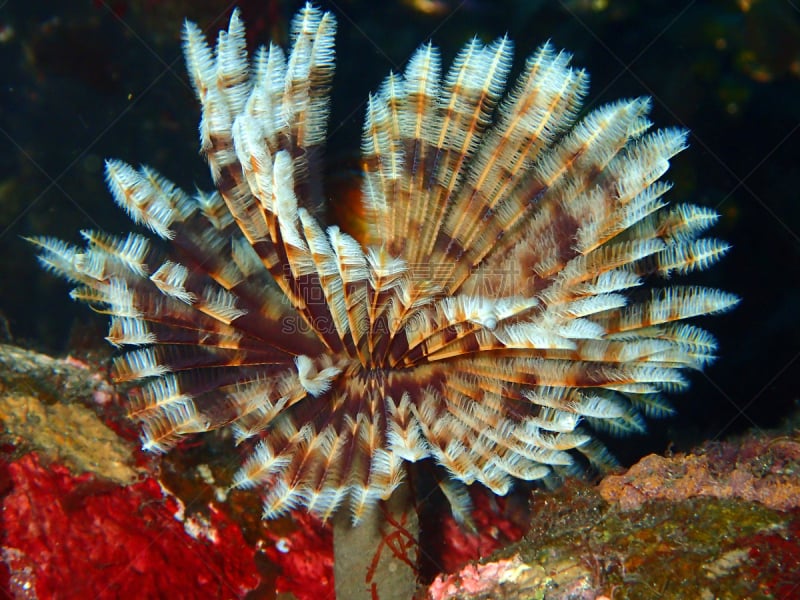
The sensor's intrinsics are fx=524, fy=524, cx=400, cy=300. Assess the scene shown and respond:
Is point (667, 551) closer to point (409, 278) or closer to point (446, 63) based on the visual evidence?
point (409, 278)

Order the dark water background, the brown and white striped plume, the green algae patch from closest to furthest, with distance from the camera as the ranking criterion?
1. the green algae patch
2. the brown and white striped plume
3. the dark water background

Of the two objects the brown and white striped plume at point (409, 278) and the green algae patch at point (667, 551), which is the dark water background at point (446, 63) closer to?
the brown and white striped plume at point (409, 278)

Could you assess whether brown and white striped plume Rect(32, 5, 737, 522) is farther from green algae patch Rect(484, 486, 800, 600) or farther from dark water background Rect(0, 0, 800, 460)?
dark water background Rect(0, 0, 800, 460)

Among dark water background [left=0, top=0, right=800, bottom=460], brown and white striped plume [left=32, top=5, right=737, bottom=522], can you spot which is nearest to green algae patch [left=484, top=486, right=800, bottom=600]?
brown and white striped plume [left=32, top=5, right=737, bottom=522]

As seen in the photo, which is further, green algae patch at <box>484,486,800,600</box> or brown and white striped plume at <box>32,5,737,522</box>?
brown and white striped plume at <box>32,5,737,522</box>

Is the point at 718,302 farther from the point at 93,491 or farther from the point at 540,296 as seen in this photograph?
the point at 93,491

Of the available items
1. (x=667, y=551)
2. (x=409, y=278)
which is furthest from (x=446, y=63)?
(x=667, y=551)

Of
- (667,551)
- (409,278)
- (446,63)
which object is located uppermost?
(446,63)
